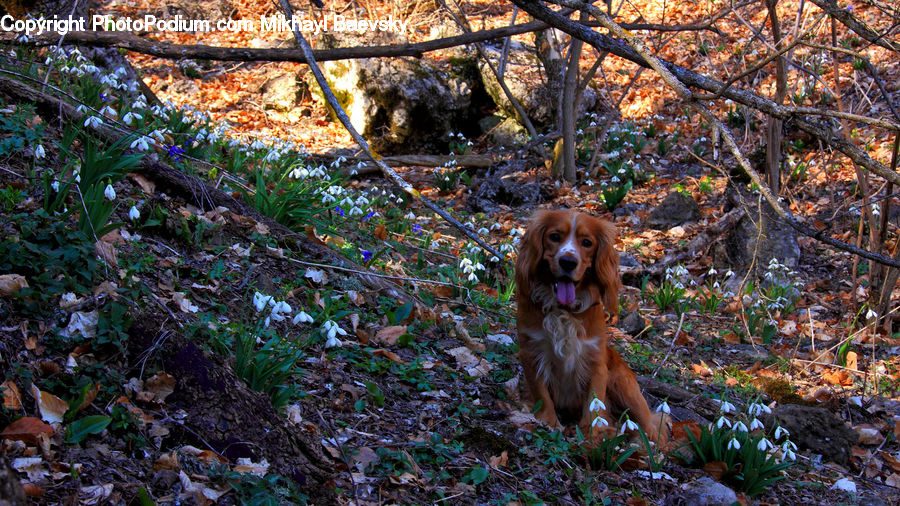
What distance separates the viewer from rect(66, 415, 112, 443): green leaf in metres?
2.35

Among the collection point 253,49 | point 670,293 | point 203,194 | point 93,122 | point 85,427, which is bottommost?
point 670,293

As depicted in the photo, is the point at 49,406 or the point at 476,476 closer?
the point at 49,406

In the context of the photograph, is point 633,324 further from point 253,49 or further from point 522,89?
point 522,89

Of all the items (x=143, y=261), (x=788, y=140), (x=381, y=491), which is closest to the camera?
(x=381, y=491)

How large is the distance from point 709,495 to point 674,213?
20.4 ft

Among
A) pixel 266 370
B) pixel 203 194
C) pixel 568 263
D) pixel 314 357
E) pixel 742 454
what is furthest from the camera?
pixel 203 194

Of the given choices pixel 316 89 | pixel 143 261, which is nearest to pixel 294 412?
pixel 143 261

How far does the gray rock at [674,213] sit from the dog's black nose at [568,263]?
5.40 meters

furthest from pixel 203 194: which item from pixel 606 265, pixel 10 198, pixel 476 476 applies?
pixel 476 476

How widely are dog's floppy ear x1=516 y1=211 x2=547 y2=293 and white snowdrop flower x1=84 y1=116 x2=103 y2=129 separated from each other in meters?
2.63

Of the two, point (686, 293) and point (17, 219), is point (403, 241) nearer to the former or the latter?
point (686, 293)

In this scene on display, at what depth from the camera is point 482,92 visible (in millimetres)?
11992

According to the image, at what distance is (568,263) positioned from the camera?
3834 millimetres

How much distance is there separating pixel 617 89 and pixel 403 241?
25.1ft
